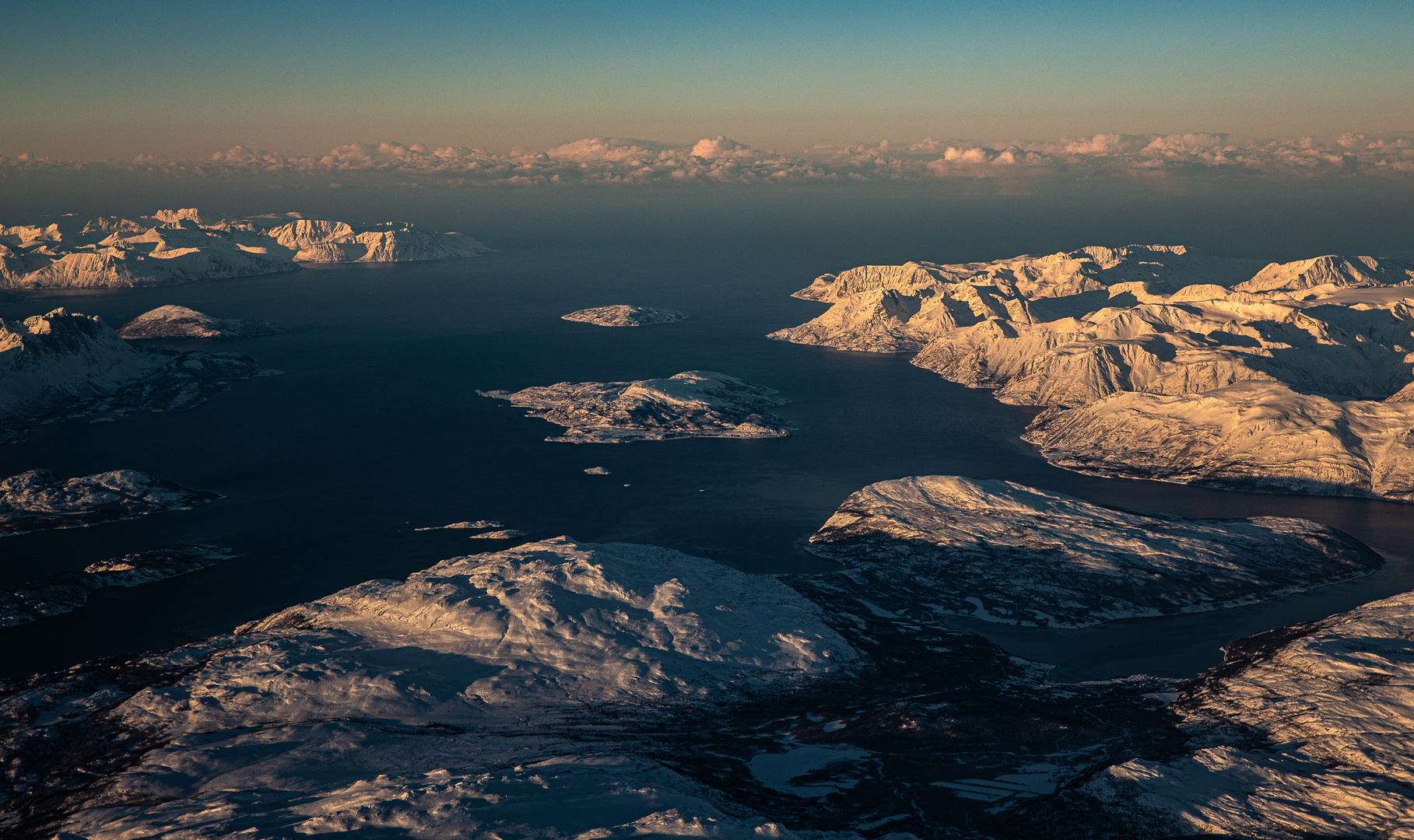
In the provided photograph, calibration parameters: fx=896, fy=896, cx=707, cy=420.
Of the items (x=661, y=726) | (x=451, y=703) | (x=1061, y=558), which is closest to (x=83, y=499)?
(x=451, y=703)

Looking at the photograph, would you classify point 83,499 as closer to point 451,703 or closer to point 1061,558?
point 451,703

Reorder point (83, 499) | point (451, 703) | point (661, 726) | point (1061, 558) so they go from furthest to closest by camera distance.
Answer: point (83, 499) → point (1061, 558) → point (451, 703) → point (661, 726)

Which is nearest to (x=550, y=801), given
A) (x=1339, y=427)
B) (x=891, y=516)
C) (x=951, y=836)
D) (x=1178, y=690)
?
(x=951, y=836)

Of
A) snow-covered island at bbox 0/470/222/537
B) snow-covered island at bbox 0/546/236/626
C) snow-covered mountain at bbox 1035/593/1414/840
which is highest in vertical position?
snow-covered mountain at bbox 1035/593/1414/840

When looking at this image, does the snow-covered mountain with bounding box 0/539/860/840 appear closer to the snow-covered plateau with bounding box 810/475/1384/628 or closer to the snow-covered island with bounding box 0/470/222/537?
the snow-covered plateau with bounding box 810/475/1384/628

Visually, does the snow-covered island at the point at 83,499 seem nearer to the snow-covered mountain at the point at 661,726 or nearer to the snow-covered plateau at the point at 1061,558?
the snow-covered mountain at the point at 661,726

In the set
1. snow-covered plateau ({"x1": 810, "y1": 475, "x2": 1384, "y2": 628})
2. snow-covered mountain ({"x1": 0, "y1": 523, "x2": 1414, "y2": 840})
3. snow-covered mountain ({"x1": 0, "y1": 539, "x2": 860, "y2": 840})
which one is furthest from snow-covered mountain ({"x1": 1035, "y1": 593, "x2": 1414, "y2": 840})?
snow-covered mountain ({"x1": 0, "y1": 539, "x2": 860, "y2": 840})

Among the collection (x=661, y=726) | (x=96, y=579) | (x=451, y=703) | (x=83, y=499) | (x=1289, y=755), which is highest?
(x=1289, y=755)

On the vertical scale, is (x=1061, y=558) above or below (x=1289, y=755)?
below
